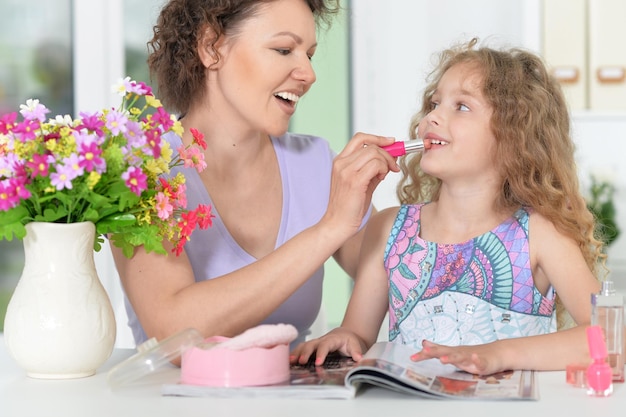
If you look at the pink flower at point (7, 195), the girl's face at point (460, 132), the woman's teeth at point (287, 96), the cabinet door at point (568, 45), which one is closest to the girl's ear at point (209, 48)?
the woman's teeth at point (287, 96)

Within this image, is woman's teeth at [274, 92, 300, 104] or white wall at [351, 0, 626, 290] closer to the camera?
woman's teeth at [274, 92, 300, 104]

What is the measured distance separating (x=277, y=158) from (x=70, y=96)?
6.55 ft

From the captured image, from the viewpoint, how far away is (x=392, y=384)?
3.81 ft

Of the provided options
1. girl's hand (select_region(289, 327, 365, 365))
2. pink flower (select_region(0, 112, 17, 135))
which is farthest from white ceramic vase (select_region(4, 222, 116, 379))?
girl's hand (select_region(289, 327, 365, 365))

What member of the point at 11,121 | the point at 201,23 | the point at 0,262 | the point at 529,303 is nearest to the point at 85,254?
the point at 11,121

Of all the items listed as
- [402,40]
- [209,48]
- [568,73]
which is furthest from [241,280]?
[402,40]

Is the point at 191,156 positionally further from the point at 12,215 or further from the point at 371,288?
the point at 371,288

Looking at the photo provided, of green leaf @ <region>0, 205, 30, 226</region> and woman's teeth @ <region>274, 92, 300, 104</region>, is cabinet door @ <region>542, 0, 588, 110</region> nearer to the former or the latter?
woman's teeth @ <region>274, 92, 300, 104</region>

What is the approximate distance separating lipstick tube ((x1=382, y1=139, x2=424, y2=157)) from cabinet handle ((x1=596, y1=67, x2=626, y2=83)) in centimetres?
209

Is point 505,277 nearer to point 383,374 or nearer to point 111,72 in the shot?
point 383,374

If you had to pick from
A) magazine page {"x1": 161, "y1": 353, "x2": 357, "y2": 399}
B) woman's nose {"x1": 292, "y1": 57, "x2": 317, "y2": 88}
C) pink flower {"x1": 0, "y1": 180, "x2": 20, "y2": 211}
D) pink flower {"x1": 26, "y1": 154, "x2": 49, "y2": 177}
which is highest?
woman's nose {"x1": 292, "y1": 57, "x2": 317, "y2": 88}

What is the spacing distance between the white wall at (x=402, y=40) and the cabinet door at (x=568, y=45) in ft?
0.25

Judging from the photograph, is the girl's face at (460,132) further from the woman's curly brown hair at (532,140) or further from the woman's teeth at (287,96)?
the woman's teeth at (287,96)

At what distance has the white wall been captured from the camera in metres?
3.88
